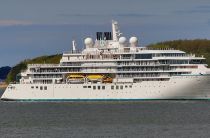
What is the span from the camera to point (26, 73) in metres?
124

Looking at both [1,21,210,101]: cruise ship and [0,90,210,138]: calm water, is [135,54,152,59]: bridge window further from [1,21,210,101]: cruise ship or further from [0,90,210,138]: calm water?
[0,90,210,138]: calm water

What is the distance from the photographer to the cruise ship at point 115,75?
380 ft

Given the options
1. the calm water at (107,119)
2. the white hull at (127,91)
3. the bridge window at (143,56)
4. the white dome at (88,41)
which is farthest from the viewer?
the white dome at (88,41)

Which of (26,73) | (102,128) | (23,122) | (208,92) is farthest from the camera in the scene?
(26,73)

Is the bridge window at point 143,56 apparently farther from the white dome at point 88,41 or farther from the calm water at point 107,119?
the white dome at point 88,41

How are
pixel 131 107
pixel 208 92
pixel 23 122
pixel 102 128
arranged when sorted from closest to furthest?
pixel 102 128 → pixel 23 122 → pixel 131 107 → pixel 208 92

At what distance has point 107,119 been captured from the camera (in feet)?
291

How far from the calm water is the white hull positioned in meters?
1.74

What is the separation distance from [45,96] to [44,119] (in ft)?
102

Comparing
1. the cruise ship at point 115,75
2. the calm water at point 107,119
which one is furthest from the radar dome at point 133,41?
the calm water at point 107,119

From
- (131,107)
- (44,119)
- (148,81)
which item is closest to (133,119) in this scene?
(44,119)

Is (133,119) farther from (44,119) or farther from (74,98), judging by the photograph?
(74,98)

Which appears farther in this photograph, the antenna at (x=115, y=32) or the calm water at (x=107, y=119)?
the antenna at (x=115, y=32)

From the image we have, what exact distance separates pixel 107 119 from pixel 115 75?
32034 mm
